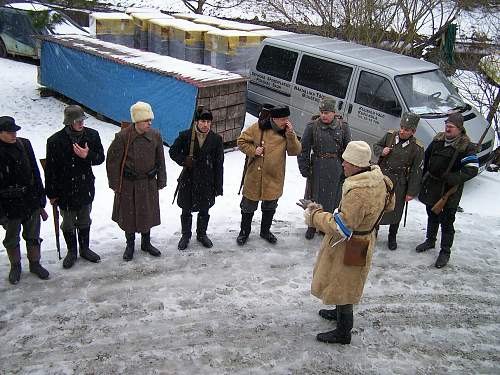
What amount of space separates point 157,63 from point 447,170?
18.2 ft

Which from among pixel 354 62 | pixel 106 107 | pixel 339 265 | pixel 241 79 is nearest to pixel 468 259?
pixel 339 265

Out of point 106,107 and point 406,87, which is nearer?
point 406,87

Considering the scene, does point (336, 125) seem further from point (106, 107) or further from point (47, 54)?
point (47, 54)

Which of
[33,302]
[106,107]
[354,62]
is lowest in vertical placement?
[33,302]

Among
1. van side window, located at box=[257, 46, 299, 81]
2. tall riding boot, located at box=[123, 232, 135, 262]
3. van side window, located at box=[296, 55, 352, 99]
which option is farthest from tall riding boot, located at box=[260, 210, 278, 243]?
van side window, located at box=[257, 46, 299, 81]

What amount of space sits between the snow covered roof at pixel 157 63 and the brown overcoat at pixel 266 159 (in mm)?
2686

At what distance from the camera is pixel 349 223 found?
11.8ft

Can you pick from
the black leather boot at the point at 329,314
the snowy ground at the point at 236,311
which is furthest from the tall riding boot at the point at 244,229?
the black leather boot at the point at 329,314

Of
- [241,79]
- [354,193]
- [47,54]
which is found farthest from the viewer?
[47,54]

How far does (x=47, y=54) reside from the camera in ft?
34.6

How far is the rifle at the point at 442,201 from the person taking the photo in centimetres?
538

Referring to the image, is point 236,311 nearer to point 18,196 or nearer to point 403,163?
point 18,196

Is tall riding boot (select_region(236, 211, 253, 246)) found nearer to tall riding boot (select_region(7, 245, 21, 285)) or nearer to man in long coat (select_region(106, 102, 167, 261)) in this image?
man in long coat (select_region(106, 102, 167, 261))

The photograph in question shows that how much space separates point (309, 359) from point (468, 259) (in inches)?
113
